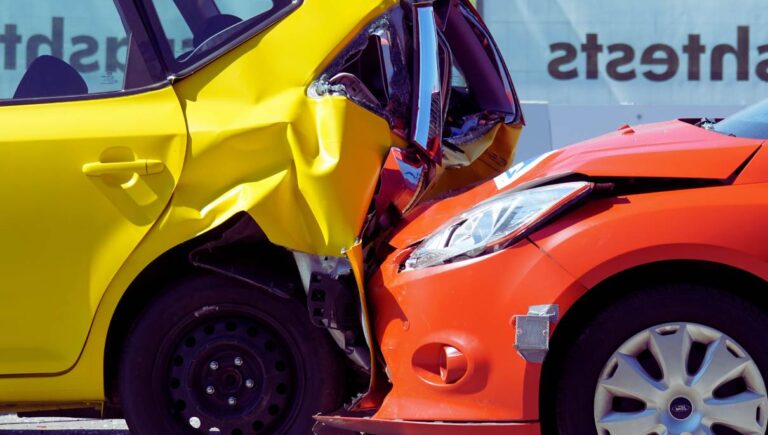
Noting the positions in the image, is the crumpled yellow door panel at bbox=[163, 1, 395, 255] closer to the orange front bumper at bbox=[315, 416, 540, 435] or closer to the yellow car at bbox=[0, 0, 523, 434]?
the yellow car at bbox=[0, 0, 523, 434]

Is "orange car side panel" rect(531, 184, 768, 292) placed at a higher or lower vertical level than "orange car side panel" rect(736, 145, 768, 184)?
lower

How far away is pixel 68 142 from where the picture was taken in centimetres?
346

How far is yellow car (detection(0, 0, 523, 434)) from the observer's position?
11.2ft

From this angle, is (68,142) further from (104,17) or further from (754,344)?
(754,344)

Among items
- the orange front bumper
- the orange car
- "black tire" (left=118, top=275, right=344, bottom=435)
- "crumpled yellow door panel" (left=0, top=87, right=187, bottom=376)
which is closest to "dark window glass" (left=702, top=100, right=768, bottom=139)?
the orange car

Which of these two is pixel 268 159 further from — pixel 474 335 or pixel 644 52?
pixel 644 52

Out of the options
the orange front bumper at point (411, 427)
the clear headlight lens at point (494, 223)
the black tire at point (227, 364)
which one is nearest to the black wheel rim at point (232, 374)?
the black tire at point (227, 364)

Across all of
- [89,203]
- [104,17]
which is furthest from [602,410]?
[104,17]

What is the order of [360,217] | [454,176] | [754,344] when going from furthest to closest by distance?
[454,176] → [360,217] → [754,344]

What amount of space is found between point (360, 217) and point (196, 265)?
0.55 m

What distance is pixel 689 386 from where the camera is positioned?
2.89m

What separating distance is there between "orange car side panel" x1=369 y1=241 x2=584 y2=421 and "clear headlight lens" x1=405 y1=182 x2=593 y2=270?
5cm

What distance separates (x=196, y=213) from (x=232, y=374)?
53 cm

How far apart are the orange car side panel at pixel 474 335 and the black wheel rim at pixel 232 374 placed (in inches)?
17.9
